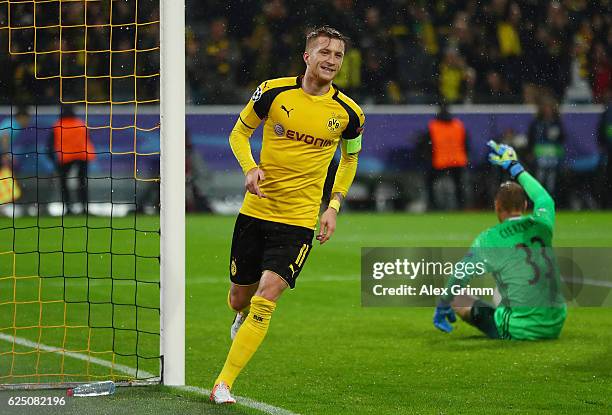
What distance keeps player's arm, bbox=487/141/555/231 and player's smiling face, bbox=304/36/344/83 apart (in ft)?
6.69

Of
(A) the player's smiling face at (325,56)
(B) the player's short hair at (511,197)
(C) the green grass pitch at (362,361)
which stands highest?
(A) the player's smiling face at (325,56)

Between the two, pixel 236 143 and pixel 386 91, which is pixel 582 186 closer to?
pixel 386 91

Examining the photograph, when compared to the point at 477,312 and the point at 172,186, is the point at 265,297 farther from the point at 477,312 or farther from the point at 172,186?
the point at 477,312

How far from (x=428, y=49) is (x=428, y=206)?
10.4 ft

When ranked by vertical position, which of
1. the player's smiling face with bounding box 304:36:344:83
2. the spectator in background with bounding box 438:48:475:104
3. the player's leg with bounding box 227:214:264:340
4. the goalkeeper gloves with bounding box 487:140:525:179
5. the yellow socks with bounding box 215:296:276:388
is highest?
the spectator in background with bounding box 438:48:475:104

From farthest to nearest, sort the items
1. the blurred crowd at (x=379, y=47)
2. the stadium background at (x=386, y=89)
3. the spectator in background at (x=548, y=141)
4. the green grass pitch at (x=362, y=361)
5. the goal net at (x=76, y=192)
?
the blurred crowd at (x=379, y=47) < the spectator in background at (x=548, y=141) < the stadium background at (x=386, y=89) < the goal net at (x=76, y=192) < the green grass pitch at (x=362, y=361)

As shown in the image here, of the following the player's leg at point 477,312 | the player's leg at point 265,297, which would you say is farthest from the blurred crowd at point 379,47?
the player's leg at point 265,297

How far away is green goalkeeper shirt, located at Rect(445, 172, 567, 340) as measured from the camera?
7.80 metres

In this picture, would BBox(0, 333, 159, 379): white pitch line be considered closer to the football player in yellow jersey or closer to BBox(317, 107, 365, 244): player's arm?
the football player in yellow jersey

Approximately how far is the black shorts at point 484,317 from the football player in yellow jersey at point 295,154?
6.91ft

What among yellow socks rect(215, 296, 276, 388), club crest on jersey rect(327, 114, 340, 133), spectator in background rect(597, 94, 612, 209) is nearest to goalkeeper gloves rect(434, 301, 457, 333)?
club crest on jersey rect(327, 114, 340, 133)

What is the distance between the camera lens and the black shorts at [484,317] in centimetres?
800

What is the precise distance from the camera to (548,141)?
749 inches

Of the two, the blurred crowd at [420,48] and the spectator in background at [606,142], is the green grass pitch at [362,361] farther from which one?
the spectator in background at [606,142]
